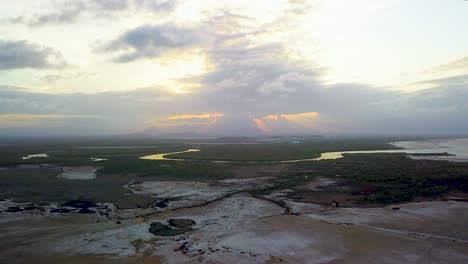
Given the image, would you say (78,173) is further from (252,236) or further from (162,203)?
(252,236)

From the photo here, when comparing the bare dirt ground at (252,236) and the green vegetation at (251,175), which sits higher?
the green vegetation at (251,175)

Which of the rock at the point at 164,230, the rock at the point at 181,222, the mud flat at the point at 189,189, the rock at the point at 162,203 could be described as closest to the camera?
the rock at the point at 164,230

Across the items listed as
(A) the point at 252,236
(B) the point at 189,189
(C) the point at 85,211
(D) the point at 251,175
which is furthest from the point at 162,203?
(D) the point at 251,175

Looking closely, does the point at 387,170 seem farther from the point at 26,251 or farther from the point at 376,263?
the point at 26,251

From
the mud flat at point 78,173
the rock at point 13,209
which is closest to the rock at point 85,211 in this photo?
the rock at point 13,209

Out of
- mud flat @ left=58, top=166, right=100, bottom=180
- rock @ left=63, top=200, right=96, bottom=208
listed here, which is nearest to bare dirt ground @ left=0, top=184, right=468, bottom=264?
rock @ left=63, top=200, right=96, bottom=208

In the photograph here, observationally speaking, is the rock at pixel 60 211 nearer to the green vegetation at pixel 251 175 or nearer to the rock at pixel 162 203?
the green vegetation at pixel 251 175
